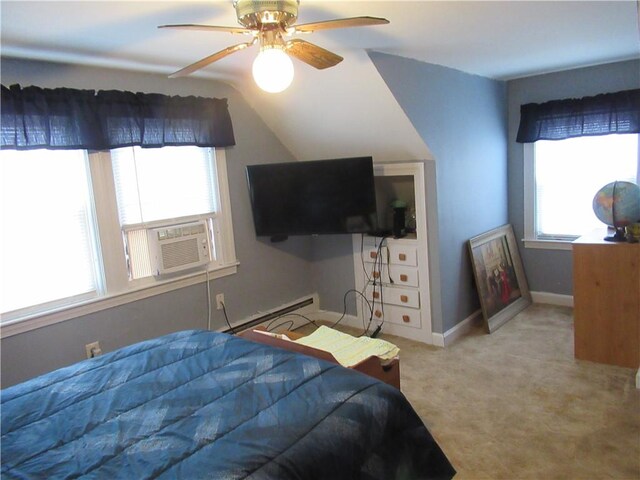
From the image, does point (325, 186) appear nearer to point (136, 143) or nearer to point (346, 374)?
point (136, 143)

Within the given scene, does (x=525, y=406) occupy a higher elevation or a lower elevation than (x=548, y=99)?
lower

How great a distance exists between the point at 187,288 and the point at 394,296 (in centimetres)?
169

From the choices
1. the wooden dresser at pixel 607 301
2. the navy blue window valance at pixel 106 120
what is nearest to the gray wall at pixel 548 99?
the wooden dresser at pixel 607 301

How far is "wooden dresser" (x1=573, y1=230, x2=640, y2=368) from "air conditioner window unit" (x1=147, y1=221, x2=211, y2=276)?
2.68 m

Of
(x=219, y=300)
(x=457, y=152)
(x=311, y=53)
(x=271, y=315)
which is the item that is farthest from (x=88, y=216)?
(x=457, y=152)

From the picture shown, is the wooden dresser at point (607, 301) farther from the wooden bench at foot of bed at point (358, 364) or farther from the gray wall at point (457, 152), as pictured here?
the wooden bench at foot of bed at point (358, 364)

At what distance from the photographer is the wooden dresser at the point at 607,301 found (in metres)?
3.06

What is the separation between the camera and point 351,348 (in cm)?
257

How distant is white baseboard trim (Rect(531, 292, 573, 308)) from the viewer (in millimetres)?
4393

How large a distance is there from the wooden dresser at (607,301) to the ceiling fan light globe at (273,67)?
247 cm

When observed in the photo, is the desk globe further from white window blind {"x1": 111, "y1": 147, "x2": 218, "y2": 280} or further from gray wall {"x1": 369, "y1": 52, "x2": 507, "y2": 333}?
white window blind {"x1": 111, "y1": 147, "x2": 218, "y2": 280}

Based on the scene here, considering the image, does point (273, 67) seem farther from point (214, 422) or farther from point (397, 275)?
point (397, 275)

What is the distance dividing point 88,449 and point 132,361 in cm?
63

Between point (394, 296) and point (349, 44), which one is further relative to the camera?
point (394, 296)
